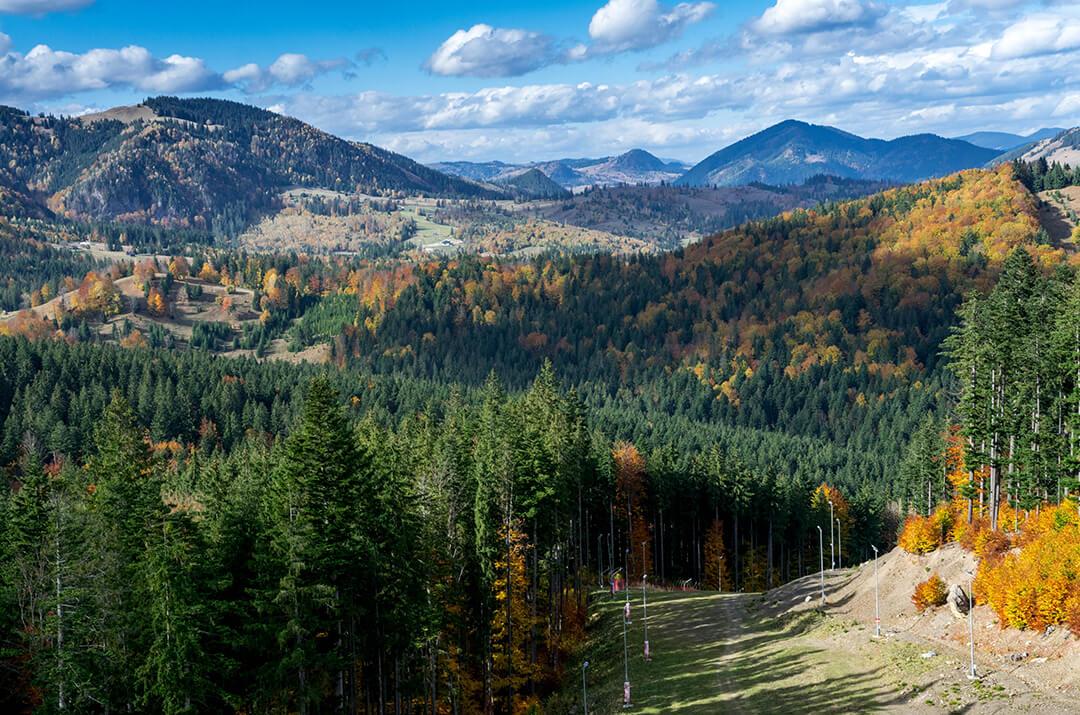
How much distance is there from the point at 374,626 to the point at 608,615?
113 ft

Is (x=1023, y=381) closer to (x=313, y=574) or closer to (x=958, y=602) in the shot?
(x=958, y=602)

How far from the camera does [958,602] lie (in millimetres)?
49438

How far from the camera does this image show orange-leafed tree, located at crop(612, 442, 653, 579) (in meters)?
90.3

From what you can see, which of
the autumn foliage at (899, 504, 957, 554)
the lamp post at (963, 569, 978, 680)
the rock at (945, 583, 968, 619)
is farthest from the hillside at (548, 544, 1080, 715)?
the autumn foliage at (899, 504, 957, 554)

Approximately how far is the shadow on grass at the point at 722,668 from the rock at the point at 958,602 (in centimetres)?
733

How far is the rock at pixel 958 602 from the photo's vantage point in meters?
49.2

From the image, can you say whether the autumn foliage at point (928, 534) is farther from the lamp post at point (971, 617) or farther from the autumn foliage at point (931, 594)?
the lamp post at point (971, 617)

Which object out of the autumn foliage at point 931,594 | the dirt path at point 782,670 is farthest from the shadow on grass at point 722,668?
the autumn foliage at point 931,594

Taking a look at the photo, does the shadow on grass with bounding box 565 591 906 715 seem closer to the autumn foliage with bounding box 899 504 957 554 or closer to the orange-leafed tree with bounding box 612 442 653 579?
the autumn foliage with bounding box 899 504 957 554

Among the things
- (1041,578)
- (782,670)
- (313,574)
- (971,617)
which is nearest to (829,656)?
(782,670)

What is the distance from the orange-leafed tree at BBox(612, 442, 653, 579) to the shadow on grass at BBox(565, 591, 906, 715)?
715 inches


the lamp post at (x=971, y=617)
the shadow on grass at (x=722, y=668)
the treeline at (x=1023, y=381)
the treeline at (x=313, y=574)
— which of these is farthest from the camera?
the treeline at (x=1023, y=381)

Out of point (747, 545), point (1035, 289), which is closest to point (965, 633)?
point (1035, 289)

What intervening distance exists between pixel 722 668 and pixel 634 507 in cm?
3921
